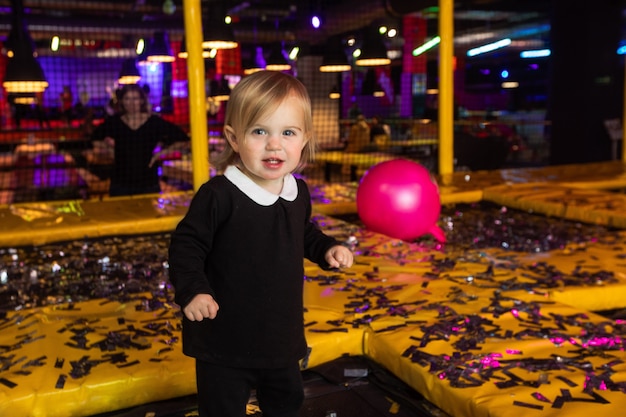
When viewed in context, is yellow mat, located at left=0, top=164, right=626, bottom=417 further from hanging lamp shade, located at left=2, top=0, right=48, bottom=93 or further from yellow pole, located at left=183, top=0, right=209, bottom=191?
hanging lamp shade, located at left=2, top=0, right=48, bottom=93

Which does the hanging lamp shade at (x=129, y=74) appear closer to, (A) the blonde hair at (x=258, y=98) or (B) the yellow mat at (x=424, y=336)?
(B) the yellow mat at (x=424, y=336)

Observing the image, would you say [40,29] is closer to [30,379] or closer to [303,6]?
[303,6]

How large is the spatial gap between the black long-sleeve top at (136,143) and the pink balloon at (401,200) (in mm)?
1807

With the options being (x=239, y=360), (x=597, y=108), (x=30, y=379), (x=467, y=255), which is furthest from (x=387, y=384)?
(x=597, y=108)

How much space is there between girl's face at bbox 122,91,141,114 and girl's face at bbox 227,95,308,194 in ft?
10.2

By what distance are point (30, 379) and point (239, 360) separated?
2.15ft

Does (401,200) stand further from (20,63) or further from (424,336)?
(20,63)

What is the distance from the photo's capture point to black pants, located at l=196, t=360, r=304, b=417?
134cm

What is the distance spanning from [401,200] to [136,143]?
7.02 ft

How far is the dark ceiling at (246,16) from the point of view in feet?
31.7

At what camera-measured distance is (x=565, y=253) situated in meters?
2.86

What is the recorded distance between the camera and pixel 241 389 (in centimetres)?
136

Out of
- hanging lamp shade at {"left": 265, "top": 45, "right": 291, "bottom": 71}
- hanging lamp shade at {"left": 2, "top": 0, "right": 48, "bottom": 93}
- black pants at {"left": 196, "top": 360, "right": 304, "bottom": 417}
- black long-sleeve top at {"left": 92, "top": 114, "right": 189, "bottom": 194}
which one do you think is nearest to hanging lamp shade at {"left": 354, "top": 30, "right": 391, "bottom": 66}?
hanging lamp shade at {"left": 265, "top": 45, "right": 291, "bottom": 71}

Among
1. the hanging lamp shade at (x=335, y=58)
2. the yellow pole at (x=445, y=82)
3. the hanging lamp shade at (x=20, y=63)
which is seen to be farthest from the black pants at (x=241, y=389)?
the hanging lamp shade at (x=335, y=58)
